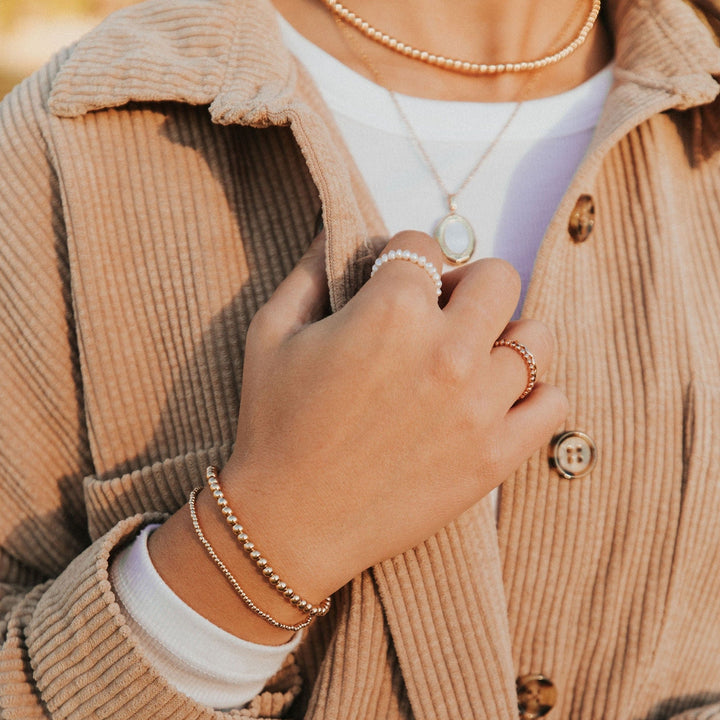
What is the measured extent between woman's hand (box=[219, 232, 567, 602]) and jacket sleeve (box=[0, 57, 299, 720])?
0.21 metres

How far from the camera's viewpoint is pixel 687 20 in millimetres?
1202

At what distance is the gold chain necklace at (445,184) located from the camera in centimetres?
103

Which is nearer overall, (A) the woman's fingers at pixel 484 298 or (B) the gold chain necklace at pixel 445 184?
(A) the woman's fingers at pixel 484 298

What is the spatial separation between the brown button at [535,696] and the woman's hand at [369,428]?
340 millimetres

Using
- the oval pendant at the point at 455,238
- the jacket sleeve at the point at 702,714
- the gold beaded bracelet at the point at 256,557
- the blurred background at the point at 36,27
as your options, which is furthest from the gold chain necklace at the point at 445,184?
the blurred background at the point at 36,27

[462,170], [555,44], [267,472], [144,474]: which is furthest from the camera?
[555,44]

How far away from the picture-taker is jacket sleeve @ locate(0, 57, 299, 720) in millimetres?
849

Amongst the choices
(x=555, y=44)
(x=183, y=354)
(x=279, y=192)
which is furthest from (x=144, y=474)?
(x=555, y=44)

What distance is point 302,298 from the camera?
0.85 m

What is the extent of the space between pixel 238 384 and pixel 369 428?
0.24 meters

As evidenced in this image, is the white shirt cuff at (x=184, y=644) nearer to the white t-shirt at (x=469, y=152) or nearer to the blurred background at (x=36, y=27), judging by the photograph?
the white t-shirt at (x=469, y=152)

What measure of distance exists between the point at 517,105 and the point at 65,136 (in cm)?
65

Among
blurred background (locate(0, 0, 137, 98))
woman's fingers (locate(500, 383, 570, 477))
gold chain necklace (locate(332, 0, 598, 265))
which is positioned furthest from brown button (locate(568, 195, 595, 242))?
blurred background (locate(0, 0, 137, 98))

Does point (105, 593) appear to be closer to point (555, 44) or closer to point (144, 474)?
point (144, 474)
